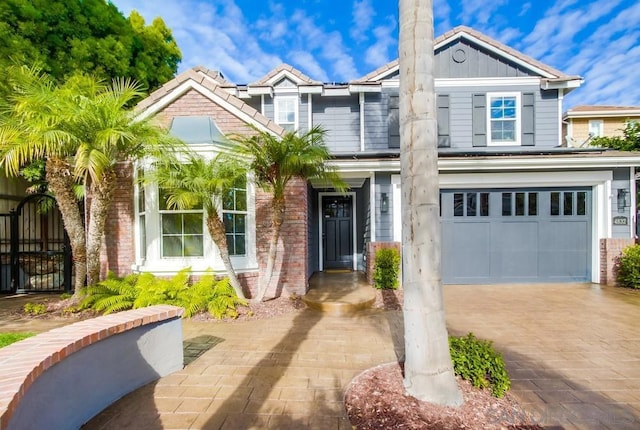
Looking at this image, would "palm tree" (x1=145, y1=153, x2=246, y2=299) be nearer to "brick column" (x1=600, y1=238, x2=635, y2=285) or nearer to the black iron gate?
the black iron gate

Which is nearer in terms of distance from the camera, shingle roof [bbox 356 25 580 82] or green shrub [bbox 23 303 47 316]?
green shrub [bbox 23 303 47 316]

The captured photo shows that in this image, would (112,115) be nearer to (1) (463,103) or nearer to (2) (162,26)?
(1) (463,103)

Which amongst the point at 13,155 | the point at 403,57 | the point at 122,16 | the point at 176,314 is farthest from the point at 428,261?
the point at 122,16

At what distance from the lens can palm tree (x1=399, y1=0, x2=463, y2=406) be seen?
2.39 metres

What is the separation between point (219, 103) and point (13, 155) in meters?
3.39

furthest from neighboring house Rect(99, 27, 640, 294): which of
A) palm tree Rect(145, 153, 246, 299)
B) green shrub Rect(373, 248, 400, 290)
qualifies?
palm tree Rect(145, 153, 246, 299)

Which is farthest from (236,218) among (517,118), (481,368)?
(517,118)

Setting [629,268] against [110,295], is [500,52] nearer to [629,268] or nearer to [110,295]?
[629,268]

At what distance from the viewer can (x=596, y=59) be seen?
10.6 m

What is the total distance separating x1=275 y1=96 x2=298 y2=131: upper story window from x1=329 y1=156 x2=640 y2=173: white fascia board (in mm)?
3914

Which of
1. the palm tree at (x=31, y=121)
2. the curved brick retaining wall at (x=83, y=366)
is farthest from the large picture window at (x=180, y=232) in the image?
the curved brick retaining wall at (x=83, y=366)

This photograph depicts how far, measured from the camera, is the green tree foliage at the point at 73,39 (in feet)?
26.8

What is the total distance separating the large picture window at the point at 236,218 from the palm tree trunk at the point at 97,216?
199 centimetres

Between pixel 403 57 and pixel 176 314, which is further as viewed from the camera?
pixel 176 314
